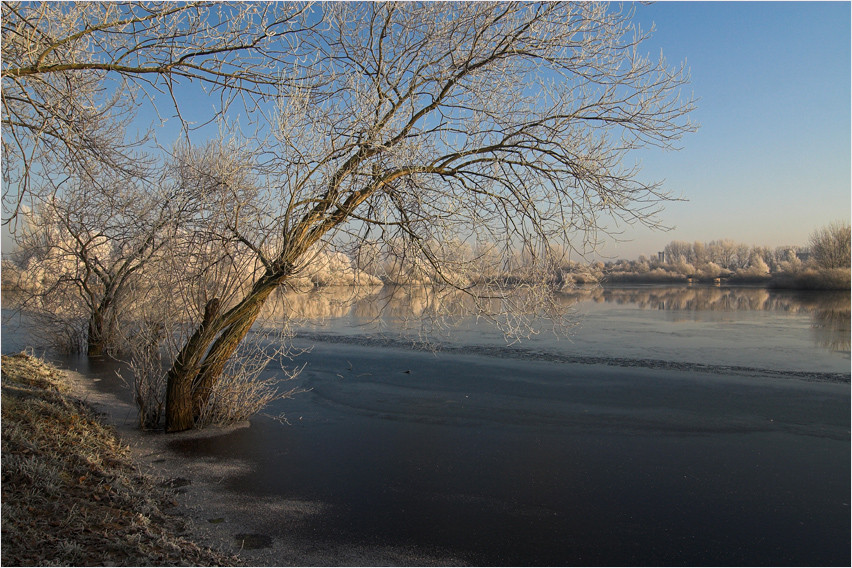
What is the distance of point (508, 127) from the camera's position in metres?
7.62

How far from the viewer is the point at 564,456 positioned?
7352mm

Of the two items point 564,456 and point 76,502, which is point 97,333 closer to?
point 76,502

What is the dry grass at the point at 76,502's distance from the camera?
13.1 ft

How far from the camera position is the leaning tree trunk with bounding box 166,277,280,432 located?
7863 millimetres

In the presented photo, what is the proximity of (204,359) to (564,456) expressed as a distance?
15.7ft

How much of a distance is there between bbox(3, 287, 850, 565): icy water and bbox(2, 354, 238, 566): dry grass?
864 millimetres

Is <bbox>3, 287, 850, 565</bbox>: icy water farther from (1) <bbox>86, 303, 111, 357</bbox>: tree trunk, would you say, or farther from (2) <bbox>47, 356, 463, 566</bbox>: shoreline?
(1) <bbox>86, 303, 111, 357</bbox>: tree trunk

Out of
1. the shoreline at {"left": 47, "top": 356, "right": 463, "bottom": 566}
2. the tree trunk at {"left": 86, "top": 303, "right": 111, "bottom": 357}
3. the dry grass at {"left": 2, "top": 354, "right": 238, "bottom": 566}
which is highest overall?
the tree trunk at {"left": 86, "top": 303, "right": 111, "bottom": 357}

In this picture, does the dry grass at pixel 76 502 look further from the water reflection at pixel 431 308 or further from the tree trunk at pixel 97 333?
the tree trunk at pixel 97 333

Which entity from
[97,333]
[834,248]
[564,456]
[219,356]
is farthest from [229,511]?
[834,248]

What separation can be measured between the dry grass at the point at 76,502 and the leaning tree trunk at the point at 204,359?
883mm

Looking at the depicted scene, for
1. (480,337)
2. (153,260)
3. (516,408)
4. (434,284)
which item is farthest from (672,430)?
(480,337)

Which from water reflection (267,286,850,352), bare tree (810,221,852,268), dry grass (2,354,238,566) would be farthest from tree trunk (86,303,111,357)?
bare tree (810,221,852,268)

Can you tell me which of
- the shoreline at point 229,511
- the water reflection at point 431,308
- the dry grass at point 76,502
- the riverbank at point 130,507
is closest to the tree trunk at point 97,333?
the water reflection at point 431,308
